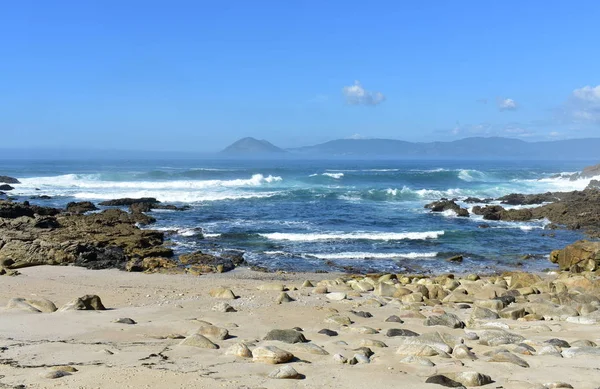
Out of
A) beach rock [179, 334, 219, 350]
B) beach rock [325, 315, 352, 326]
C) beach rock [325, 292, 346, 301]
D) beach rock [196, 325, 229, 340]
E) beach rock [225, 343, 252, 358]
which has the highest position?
beach rock [225, 343, 252, 358]

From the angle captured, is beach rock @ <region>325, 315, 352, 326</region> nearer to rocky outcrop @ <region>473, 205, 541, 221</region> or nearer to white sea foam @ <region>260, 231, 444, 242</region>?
white sea foam @ <region>260, 231, 444, 242</region>

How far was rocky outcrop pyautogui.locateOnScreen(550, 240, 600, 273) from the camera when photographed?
48.9 ft

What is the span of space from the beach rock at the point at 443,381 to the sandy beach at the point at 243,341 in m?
0.11

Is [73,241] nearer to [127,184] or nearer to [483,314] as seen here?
[483,314]

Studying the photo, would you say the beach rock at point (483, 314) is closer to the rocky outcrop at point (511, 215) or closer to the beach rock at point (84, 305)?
the beach rock at point (84, 305)

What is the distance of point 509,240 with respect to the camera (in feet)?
67.5

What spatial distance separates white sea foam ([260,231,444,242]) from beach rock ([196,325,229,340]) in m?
12.8

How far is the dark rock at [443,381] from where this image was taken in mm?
5293

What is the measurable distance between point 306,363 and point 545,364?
2.62 metres

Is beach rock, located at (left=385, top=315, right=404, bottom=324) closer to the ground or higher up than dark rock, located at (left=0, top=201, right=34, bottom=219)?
closer to the ground

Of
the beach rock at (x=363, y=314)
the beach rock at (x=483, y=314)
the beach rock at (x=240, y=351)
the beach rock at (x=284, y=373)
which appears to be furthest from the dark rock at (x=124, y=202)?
the beach rock at (x=284, y=373)

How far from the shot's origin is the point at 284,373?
539 centimetres

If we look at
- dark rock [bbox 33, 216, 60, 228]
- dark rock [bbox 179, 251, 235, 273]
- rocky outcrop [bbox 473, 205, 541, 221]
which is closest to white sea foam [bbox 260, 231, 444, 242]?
dark rock [bbox 179, 251, 235, 273]

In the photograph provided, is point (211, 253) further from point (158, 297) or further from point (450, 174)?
point (450, 174)
